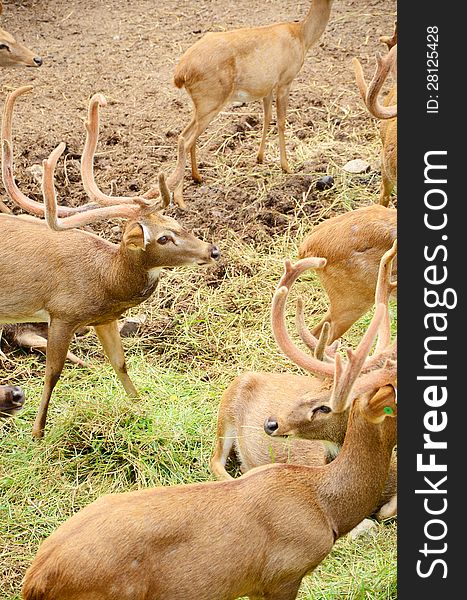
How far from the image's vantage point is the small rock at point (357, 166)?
8.45 meters

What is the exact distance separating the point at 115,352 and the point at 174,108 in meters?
3.78

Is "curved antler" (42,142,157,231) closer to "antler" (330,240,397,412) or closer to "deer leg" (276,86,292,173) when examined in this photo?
"antler" (330,240,397,412)

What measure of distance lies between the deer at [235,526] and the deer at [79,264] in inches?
57.8

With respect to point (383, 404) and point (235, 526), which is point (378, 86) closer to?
point (383, 404)

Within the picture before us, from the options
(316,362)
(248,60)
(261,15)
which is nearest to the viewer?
(316,362)

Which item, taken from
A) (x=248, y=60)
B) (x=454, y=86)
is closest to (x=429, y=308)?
(x=454, y=86)

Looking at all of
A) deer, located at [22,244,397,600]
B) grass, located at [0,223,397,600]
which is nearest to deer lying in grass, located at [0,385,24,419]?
grass, located at [0,223,397,600]

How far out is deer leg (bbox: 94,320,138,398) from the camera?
6.20m

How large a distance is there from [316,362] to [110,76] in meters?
5.98

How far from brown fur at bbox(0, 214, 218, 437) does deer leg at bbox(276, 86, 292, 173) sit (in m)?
2.68

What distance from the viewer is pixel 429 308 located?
389 cm

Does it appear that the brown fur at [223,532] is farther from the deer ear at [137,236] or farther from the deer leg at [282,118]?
the deer leg at [282,118]

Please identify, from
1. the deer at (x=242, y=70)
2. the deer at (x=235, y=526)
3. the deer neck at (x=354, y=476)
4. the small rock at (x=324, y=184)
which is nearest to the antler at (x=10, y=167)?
the deer at (x=235, y=526)

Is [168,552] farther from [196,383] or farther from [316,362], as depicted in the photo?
[196,383]
